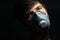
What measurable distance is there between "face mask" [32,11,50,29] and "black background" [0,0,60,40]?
0.42 m

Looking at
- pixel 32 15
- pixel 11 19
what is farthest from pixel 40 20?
pixel 11 19

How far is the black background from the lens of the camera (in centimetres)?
72

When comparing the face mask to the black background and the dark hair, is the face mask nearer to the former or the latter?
the dark hair

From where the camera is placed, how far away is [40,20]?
11.4 inches

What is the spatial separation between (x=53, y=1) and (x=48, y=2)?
29mm

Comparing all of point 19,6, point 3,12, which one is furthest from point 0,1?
point 19,6

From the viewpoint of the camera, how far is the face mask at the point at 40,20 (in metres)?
0.29

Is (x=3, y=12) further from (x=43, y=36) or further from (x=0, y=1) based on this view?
(x=43, y=36)

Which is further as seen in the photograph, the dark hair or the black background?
the black background

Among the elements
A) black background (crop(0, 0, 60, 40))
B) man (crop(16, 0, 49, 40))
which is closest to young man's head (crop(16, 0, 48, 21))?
man (crop(16, 0, 49, 40))

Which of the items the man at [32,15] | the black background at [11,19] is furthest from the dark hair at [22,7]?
the black background at [11,19]

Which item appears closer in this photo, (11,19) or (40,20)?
(40,20)

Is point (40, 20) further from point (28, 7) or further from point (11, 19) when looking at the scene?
point (11, 19)

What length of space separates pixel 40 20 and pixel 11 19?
0.45 metres
